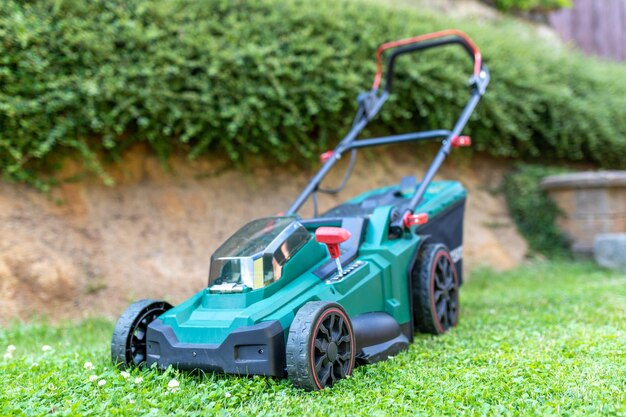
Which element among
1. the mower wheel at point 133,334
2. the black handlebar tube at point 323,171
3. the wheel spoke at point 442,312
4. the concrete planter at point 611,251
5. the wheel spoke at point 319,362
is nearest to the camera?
the wheel spoke at point 319,362

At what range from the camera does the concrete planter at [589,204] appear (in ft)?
24.2

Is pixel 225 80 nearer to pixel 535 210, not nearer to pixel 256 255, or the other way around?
pixel 256 255

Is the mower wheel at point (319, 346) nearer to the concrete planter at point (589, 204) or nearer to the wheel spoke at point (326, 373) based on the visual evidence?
the wheel spoke at point (326, 373)

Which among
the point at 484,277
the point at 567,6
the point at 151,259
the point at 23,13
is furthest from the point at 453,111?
the point at 567,6

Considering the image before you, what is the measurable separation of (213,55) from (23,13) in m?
1.64

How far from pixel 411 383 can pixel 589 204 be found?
19.1 ft

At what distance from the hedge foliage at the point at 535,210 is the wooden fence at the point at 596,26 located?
5048 mm

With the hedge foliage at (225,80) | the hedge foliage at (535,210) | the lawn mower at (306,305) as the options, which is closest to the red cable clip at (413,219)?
the lawn mower at (306,305)

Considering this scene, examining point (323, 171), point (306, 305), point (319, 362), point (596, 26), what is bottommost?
point (319, 362)

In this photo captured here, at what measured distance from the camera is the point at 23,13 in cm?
483

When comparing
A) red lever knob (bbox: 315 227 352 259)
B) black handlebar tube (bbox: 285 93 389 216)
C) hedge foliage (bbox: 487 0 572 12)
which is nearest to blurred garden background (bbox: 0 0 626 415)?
red lever knob (bbox: 315 227 352 259)

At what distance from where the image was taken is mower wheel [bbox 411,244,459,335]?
368 centimetres

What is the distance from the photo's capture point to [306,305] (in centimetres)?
271

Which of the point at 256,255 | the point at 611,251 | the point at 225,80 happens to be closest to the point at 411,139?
the point at 256,255
